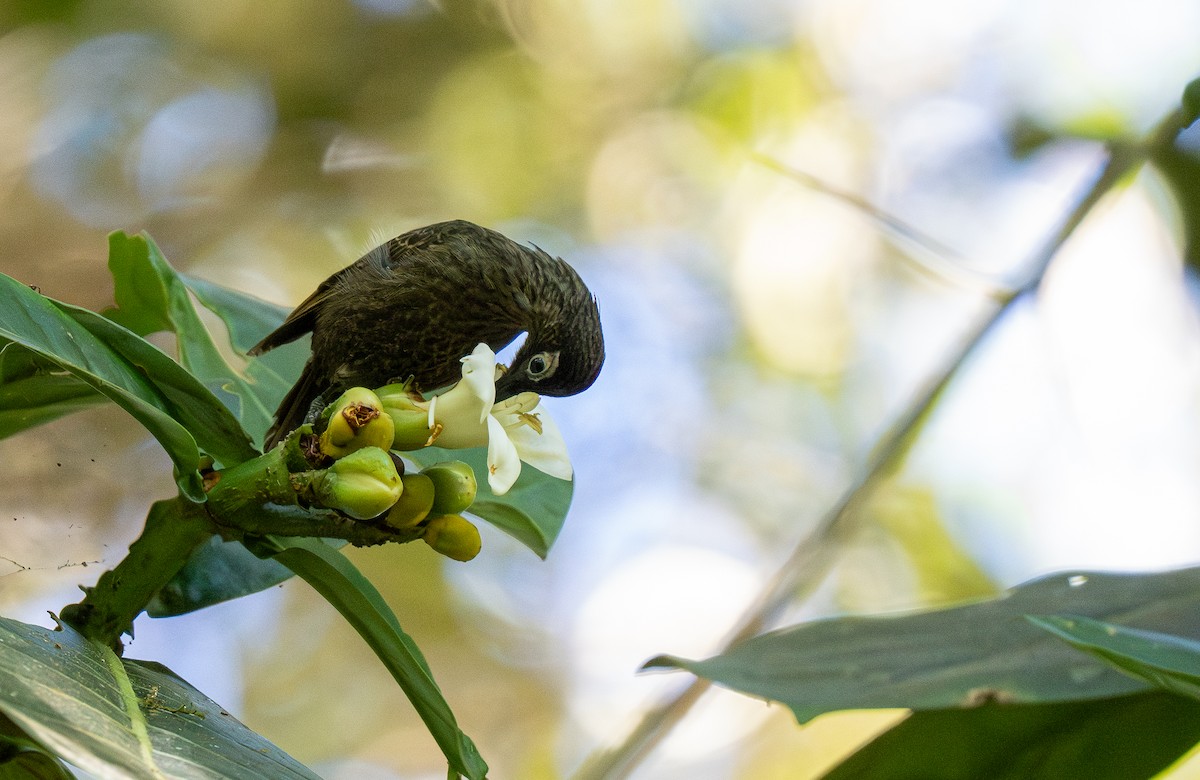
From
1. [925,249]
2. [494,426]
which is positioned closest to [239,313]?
→ [494,426]

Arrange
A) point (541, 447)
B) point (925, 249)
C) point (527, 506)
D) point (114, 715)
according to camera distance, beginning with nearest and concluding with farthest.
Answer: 1. point (114, 715)
2. point (541, 447)
3. point (527, 506)
4. point (925, 249)

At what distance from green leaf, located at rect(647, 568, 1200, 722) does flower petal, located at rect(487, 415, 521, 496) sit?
241 millimetres

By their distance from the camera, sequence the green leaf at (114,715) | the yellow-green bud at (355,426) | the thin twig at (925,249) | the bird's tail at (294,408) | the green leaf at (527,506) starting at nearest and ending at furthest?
the green leaf at (114,715) < the yellow-green bud at (355,426) < the green leaf at (527,506) < the bird's tail at (294,408) < the thin twig at (925,249)

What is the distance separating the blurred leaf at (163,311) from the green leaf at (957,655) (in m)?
0.86

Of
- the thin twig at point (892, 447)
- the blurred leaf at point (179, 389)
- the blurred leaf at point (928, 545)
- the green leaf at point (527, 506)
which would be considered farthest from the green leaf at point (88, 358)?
the blurred leaf at point (928, 545)

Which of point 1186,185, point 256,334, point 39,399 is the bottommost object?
point 39,399

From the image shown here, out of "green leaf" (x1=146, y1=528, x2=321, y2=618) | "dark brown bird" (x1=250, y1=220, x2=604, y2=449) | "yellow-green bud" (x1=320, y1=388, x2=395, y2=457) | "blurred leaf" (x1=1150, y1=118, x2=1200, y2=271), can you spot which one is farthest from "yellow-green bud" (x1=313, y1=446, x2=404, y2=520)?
"blurred leaf" (x1=1150, y1=118, x2=1200, y2=271)

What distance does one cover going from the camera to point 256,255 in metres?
3.11

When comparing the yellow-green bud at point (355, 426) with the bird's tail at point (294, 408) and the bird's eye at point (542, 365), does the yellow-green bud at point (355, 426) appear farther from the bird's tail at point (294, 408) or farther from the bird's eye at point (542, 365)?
the bird's eye at point (542, 365)

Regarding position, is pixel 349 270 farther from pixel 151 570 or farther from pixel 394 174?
pixel 394 174

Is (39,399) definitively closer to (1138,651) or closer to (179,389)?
(179,389)

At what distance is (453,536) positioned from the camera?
94cm

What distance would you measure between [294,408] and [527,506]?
43 cm

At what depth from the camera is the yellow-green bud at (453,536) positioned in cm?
94
